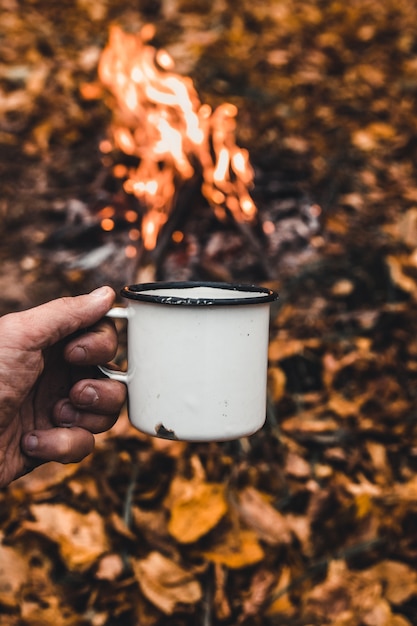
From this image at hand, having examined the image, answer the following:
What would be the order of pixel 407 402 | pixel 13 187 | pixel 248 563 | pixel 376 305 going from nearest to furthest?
pixel 248 563, pixel 407 402, pixel 376 305, pixel 13 187

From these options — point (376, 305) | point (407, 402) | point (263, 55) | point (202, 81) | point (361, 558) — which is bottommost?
point (361, 558)

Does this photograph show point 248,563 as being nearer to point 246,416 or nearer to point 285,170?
point 246,416

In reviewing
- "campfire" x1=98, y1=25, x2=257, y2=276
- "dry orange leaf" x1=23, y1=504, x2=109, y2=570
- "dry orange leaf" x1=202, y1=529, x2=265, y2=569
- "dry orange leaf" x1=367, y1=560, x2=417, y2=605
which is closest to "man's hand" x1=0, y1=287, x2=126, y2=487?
"dry orange leaf" x1=23, y1=504, x2=109, y2=570

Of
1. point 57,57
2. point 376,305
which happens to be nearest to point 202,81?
point 57,57

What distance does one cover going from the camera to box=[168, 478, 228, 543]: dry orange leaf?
1.40 m

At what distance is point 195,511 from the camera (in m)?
1.43

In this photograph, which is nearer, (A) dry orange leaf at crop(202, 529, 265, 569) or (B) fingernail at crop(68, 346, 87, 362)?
(B) fingernail at crop(68, 346, 87, 362)

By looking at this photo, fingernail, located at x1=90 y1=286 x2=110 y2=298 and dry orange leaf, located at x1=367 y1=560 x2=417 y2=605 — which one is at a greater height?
fingernail, located at x1=90 y1=286 x2=110 y2=298

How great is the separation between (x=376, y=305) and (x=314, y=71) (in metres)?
1.24

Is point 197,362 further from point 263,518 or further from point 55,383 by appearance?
point 263,518

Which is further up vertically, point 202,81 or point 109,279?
point 202,81

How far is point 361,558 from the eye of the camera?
146 centimetres

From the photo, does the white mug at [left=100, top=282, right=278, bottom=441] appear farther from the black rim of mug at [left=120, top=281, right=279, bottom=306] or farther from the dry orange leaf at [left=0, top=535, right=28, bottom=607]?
the dry orange leaf at [left=0, top=535, right=28, bottom=607]

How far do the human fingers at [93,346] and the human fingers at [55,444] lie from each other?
13 cm
